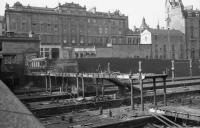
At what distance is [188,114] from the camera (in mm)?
15648

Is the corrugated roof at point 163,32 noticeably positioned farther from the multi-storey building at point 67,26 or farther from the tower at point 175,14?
the multi-storey building at point 67,26

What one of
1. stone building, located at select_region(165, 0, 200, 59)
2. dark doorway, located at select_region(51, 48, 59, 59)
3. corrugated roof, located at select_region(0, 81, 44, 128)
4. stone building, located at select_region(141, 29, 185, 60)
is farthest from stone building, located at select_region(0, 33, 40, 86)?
stone building, located at select_region(165, 0, 200, 59)

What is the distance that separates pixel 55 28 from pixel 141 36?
2095 cm

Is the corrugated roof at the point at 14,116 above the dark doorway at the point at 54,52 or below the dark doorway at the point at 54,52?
below

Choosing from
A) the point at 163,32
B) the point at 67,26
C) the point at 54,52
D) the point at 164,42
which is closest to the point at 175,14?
the point at 163,32

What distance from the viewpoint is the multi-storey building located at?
49688 millimetres

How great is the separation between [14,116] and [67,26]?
156 feet

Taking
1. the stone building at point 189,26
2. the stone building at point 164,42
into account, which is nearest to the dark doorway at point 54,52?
the stone building at point 164,42

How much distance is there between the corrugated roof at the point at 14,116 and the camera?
937 centimetres

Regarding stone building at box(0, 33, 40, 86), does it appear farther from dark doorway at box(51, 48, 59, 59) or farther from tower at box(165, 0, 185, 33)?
tower at box(165, 0, 185, 33)

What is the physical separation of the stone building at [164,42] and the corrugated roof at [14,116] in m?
49.2

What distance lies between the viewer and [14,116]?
9891 millimetres

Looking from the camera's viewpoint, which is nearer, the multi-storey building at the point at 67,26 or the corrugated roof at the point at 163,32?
the multi-storey building at the point at 67,26

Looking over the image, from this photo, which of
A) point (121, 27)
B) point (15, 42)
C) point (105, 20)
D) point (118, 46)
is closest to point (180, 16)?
point (121, 27)
